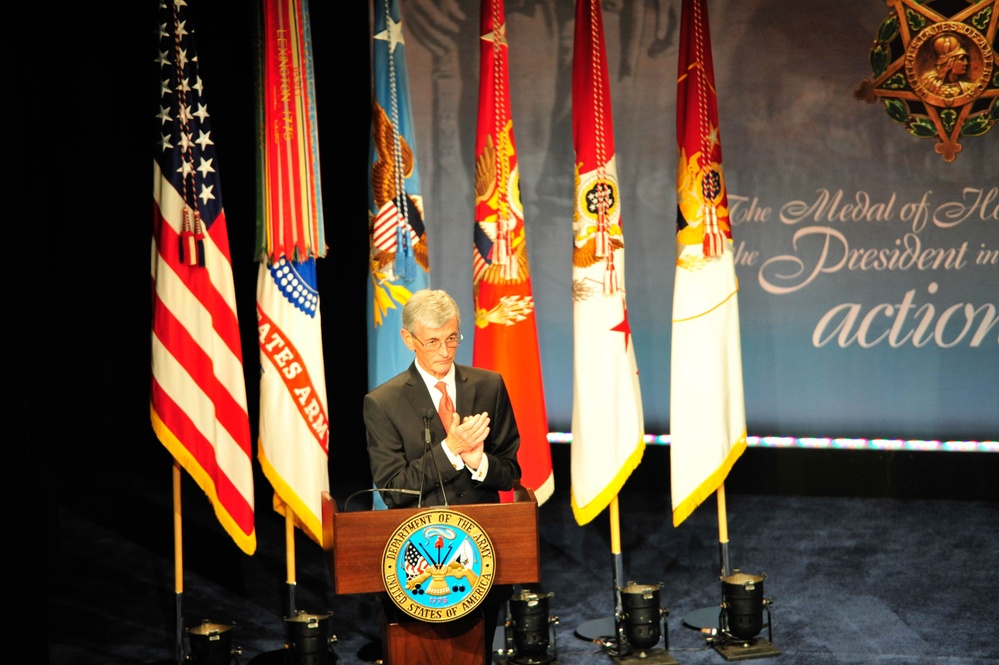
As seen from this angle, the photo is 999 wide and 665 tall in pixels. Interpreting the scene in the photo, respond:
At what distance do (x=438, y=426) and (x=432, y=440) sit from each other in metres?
0.04

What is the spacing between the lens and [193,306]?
13.7ft

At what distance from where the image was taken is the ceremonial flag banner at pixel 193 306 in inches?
162

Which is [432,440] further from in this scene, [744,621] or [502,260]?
[744,621]

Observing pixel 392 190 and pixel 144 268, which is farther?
pixel 144 268

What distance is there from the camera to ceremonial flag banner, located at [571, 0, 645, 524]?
14.0ft

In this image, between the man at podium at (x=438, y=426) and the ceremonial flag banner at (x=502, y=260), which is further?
the ceremonial flag banner at (x=502, y=260)

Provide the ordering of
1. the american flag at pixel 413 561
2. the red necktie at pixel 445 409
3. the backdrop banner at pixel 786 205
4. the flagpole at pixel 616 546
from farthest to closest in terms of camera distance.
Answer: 1. the backdrop banner at pixel 786 205
2. the flagpole at pixel 616 546
3. the red necktie at pixel 445 409
4. the american flag at pixel 413 561

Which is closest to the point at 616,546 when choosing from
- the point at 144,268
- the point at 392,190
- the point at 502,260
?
the point at 502,260

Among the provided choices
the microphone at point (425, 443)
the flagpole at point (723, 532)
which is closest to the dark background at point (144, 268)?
the flagpole at point (723, 532)

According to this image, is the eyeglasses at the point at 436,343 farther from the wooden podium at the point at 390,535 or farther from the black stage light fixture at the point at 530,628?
the black stage light fixture at the point at 530,628

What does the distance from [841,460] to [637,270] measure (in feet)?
4.45

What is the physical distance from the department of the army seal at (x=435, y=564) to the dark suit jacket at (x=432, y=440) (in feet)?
0.61

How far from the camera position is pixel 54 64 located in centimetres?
525

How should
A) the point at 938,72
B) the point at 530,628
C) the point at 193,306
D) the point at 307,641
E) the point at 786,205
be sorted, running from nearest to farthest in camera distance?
the point at 307,641 < the point at 530,628 < the point at 193,306 < the point at 938,72 < the point at 786,205
